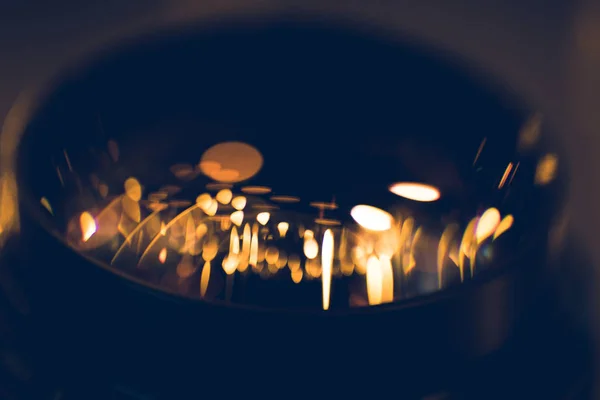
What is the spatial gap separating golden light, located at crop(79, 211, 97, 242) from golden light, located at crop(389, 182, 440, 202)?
22 cm

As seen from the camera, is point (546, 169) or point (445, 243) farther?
point (445, 243)

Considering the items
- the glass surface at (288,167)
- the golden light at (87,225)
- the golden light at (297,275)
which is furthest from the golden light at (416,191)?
the golden light at (87,225)

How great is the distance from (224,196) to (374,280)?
0.45 feet

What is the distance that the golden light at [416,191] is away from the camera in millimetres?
508

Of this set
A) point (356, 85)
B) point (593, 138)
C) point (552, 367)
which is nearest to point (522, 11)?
point (593, 138)

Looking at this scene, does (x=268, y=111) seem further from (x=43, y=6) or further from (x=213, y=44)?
(x=43, y=6)

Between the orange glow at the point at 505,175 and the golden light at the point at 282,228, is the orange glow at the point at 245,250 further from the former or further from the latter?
the orange glow at the point at 505,175

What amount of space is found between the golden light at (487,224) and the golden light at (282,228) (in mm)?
140

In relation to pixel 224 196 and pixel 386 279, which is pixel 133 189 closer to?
pixel 224 196

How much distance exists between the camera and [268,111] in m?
0.50

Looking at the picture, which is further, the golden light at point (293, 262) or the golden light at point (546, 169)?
the golden light at point (293, 262)

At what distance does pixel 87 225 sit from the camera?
458 mm

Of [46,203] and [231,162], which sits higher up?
[231,162]

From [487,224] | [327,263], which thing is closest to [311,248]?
[327,263]
